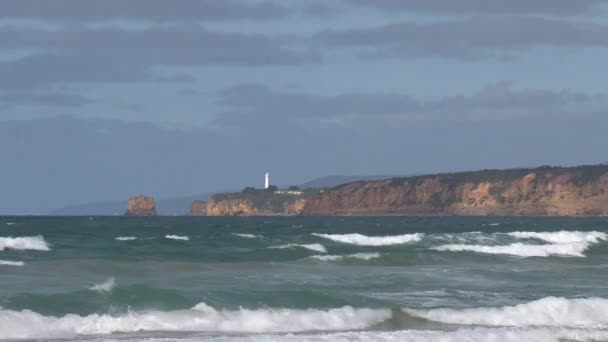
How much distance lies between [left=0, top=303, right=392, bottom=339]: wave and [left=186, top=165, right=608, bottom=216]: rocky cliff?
141 m

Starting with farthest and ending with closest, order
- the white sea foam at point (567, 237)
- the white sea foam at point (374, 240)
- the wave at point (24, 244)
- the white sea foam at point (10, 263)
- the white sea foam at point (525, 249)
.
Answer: the white sea foam at point (567, 237)
the white sea foam at point (374, 240)
the white sea foam at point (525, 249)
the wave at point (24, 244)
the white sea foam at point (10, 263)

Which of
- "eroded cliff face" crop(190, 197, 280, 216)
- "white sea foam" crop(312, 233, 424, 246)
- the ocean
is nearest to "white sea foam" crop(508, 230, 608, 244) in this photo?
"white sea foam" crop(312, 233, 424, 246)

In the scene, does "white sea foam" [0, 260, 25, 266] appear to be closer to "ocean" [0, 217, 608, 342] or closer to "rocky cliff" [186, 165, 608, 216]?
"ocean" [0, 217, 608, 342]

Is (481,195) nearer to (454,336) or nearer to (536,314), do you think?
(536,314)

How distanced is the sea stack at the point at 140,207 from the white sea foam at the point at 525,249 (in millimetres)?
141833

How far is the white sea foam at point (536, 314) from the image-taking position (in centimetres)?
2244

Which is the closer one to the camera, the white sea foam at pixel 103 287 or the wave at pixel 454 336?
the wave at pixel 454 336

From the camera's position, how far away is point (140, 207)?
7470 inches

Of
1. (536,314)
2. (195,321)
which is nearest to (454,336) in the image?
(536,314)

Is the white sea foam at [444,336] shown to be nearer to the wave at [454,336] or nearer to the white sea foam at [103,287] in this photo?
the wave at [454,336]

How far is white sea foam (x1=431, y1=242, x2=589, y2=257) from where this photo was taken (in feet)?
151

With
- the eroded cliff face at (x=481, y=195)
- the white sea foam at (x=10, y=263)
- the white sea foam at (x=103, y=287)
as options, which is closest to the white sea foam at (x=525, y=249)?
the white sea foam at (x=10, y=263)

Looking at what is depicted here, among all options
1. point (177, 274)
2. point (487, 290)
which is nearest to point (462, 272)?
point (487, 290)

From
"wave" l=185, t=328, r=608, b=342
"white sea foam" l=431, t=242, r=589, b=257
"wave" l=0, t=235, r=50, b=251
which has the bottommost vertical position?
"wave" l=185, t=328, r=608, b=342
